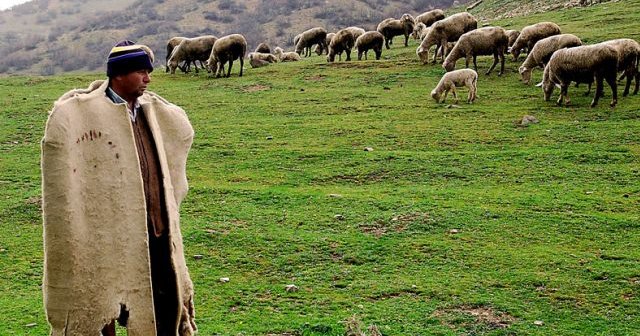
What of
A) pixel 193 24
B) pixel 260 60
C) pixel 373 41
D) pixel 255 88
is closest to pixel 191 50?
pixel 260 60

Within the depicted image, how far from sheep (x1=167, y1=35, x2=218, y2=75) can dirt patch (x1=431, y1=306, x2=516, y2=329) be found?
22.0 meters

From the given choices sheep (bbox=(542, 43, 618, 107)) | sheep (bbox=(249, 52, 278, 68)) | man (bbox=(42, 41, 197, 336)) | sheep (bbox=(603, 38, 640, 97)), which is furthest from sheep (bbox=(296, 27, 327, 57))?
man (bbox=(42, 41, 197, 336))

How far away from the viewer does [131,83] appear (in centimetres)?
447

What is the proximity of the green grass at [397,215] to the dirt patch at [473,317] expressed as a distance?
2cm

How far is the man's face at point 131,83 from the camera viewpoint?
4453 mm

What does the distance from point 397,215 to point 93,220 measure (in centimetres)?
672

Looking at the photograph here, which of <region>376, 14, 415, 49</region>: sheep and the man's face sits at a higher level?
the man's face

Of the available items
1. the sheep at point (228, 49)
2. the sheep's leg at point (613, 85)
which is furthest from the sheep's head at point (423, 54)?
the sheep's leg at point (613, 85)

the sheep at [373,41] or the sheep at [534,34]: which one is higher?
the sheep at [534,34]

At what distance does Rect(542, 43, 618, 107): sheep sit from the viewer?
53.6 feet

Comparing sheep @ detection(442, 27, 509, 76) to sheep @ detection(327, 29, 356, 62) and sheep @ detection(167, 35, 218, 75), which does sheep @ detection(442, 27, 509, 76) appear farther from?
sheep @ detection(167, 35, 218, 75)

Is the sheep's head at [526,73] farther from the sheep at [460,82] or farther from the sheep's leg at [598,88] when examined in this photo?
the sheep's leg at [598,88]

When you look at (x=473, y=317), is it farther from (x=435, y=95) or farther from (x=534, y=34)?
(x=534, y=34)

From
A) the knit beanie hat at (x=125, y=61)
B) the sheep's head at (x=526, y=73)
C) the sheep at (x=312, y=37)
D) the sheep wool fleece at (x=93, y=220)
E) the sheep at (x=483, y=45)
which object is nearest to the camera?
the sheep wool fleece at (x=93, y=220)
